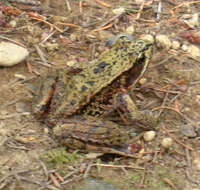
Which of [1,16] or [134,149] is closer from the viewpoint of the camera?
[134,149]

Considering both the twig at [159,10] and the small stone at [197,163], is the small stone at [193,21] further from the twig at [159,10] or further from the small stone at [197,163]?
the small stone at [197,163]

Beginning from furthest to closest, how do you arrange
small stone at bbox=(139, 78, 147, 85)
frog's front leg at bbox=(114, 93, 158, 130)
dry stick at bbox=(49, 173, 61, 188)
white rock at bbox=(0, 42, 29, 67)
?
small stone at bbox=(139, 78, 147, 85) < white rock at bbox=(0, 42, 29, 67) < frog's front leg at bbox=(114, 93, 158, 130) < dry stick at bbox=(49, 173, 61, 188)

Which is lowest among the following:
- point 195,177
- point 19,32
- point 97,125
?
point 195,177

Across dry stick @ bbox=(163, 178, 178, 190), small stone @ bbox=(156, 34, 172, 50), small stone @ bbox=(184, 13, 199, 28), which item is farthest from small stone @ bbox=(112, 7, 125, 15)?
dry stick @ bbox=(163, 178, 178, 190)

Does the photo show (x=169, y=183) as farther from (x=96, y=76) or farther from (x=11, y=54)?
(x=11, y=54)

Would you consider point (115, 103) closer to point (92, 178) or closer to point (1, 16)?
point (92, 178)

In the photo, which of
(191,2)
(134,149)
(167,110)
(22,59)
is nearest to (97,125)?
(134,149)

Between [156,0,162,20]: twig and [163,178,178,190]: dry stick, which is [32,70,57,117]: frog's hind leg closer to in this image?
[163,178,178,190]: dry stick
